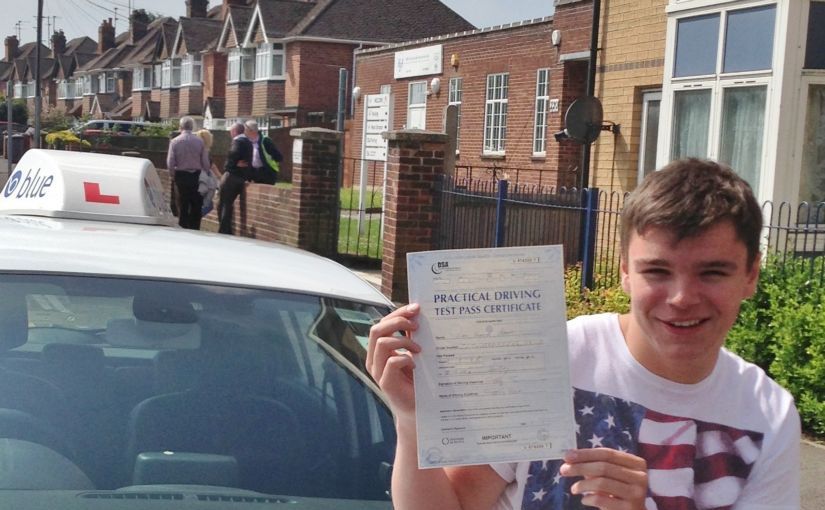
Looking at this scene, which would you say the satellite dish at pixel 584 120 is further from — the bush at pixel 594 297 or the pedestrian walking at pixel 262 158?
the pedestrian walking at pixel 262 158

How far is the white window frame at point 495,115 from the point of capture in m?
25.7

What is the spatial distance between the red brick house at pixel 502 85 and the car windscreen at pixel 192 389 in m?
13.9

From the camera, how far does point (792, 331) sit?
22.1ft

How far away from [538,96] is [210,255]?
21629 mm

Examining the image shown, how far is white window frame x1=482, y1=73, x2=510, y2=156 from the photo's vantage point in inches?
1013

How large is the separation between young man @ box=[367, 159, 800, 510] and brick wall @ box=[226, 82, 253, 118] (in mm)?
47748

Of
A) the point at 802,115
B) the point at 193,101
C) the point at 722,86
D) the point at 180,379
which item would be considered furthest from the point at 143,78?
the point at 180,379

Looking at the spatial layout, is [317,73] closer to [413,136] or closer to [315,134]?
[315,134]

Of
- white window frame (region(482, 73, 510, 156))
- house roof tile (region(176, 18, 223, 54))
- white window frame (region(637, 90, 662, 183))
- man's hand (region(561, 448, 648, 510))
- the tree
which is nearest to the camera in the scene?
man's hand (region(561, 448, 648, 510))

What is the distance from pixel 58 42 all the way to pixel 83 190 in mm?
101203

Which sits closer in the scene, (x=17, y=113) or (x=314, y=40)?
(x=314, y=40)

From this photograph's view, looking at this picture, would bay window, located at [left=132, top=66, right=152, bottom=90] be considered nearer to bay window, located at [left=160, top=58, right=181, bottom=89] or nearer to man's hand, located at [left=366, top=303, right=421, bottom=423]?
bay window, located at [left=160, top=58, right=181, bottom=89]

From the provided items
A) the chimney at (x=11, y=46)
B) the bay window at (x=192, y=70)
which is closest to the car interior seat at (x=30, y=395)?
the bay window at (x=192, y=70)

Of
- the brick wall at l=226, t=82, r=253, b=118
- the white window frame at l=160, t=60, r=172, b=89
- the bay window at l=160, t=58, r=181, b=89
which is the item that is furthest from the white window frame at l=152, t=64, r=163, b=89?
the brick wall at l=226, t=82, r=253, b=118
